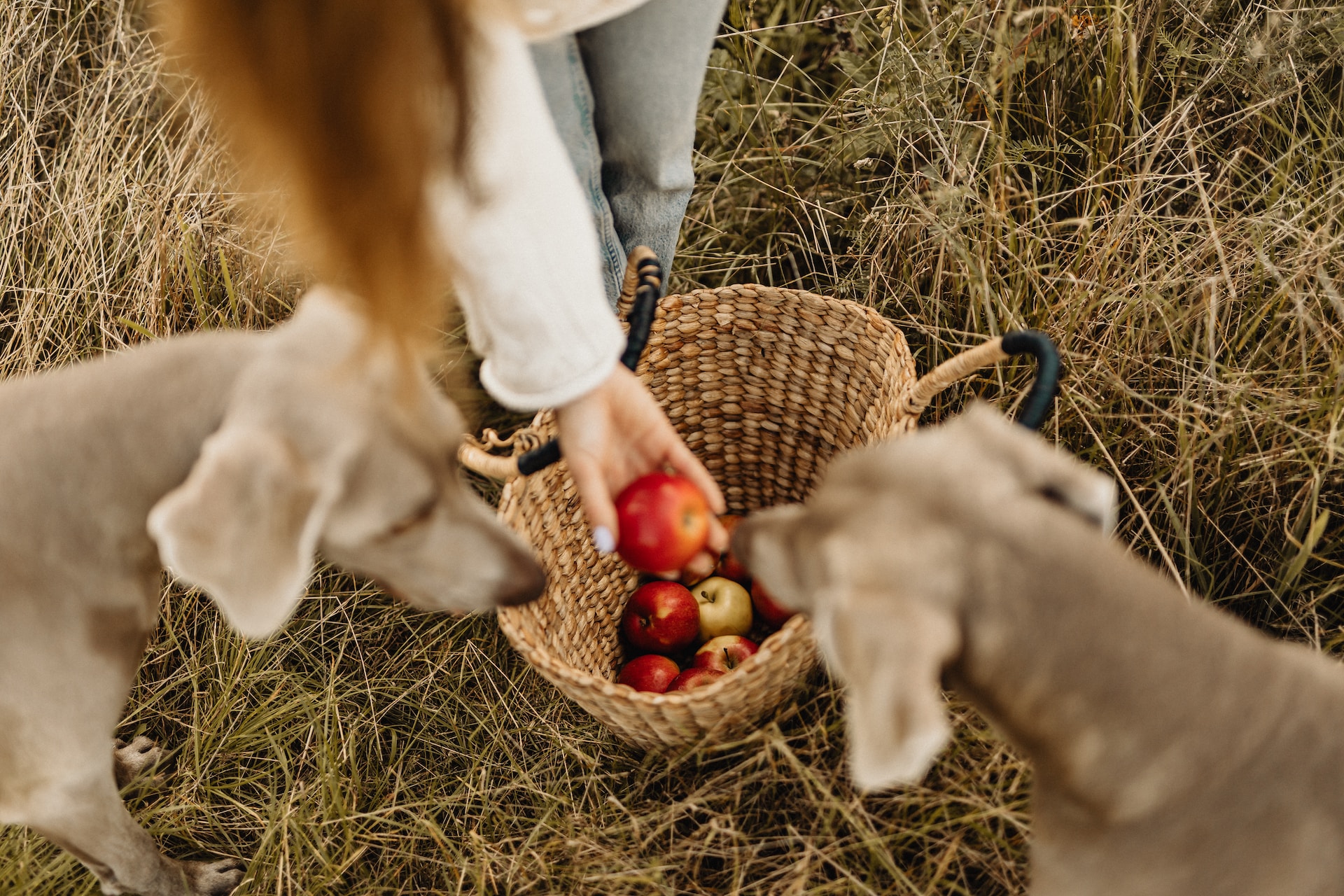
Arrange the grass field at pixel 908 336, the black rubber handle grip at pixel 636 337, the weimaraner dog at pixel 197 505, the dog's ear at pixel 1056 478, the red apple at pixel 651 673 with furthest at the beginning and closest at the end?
the red apple at pixel 651 673 → the grass field at pixel 908 336 → the black rubber handle grip at pixel 636 337 → the weimaraner dog at pixel 197 505 → the dog's ear at pixel 1056 478

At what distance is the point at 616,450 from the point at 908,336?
4.52 ft

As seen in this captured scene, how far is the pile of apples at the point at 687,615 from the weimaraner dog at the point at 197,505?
392mm

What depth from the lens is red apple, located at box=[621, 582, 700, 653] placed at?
3.07 metres

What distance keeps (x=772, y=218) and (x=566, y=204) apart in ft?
6.00

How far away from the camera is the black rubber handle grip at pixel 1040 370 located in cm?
215

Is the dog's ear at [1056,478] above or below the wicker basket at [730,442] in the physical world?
above

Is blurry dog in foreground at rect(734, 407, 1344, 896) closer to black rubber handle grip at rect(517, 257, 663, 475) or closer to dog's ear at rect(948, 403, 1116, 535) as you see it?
dog's ear at rect(948, 403, 1116, 535)

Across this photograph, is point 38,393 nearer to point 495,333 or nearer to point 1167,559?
point 495,333

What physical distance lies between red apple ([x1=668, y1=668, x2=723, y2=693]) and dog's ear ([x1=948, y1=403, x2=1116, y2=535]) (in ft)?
3.83

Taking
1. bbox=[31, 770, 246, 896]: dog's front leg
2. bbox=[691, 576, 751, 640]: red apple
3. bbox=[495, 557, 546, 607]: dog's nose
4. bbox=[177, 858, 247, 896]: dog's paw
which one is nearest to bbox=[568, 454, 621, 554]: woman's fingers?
bbox=[495, 557, 546, 607]: dog's nose

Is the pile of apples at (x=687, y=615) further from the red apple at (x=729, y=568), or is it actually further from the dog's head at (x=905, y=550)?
the dog's head at (x=905, y=550)

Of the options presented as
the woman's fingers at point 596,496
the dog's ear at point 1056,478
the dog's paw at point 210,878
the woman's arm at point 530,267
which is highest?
the woman's arm at point 530,267

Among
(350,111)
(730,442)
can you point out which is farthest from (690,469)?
(350,111)

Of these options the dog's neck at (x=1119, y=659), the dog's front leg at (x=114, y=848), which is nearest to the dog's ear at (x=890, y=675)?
the dog's neck at (x=1119, y=659)
